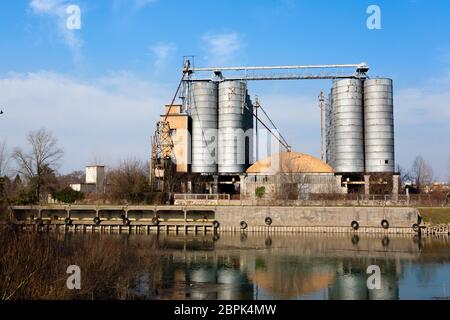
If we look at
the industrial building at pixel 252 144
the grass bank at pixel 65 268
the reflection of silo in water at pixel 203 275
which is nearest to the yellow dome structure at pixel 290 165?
the industrial building at pixel 252 144

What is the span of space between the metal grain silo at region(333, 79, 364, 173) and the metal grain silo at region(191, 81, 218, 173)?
70.9 ft

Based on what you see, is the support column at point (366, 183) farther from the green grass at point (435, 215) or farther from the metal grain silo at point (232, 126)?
the green grass at point (435, 215)

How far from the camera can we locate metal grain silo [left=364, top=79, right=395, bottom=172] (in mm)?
77625

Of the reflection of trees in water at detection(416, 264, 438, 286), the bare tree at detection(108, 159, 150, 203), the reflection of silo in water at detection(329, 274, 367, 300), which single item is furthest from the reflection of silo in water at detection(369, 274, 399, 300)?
the bare tree at detection(108, 159, 150, 203)

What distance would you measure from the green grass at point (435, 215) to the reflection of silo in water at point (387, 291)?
2807 cm

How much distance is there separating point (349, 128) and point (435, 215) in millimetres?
27843

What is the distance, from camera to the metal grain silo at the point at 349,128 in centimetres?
7931

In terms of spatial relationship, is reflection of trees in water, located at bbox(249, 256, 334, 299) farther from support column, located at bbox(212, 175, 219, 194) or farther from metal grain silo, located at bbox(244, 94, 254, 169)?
metal grain silo, located at bbox(244, 94, 254, 169)

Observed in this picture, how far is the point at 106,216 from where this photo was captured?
62.1m

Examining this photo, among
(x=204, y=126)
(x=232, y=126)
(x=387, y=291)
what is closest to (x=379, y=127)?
(x=232, y=126)

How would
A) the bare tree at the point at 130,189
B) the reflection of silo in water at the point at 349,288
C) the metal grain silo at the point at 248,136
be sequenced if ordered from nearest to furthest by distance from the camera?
the reflection of silo in water at the point at 349,288
the bare tree at the point at 130,189
the metal grain silo at the point at 248,136

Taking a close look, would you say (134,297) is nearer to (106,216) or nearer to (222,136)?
(106,216)

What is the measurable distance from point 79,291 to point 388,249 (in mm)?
30069
